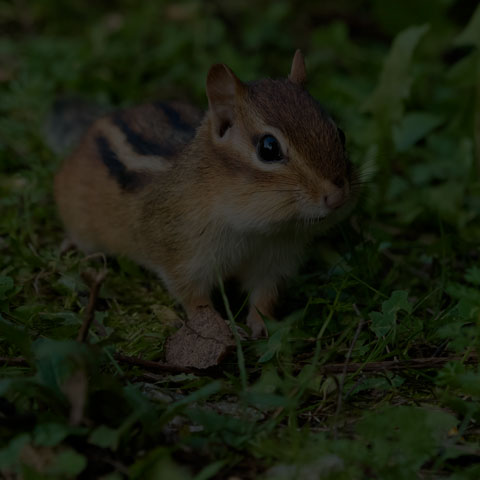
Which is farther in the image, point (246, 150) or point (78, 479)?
point (246, 150)

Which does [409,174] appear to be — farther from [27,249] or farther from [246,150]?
[27,249]

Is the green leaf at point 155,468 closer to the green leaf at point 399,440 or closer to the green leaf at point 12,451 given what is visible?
the green leaf at point 12,451

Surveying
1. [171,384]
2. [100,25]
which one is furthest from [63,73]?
[171,384]

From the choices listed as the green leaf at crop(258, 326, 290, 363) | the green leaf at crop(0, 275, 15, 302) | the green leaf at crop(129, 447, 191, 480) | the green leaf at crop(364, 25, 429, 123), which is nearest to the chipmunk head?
the green leaf at crop(258, 326, 290, 363)

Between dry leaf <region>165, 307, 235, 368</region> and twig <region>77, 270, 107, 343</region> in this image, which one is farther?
dry leaf <region>165, 307, 235, 368</region>

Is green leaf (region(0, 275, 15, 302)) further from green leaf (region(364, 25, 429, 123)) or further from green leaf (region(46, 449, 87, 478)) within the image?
green leaf (region(364, 25, 429, 123))

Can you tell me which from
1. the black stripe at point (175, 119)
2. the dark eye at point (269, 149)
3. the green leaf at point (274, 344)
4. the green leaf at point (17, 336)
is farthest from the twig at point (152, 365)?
the black stripe at point (175, 119)

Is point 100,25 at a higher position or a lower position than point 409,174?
higher
